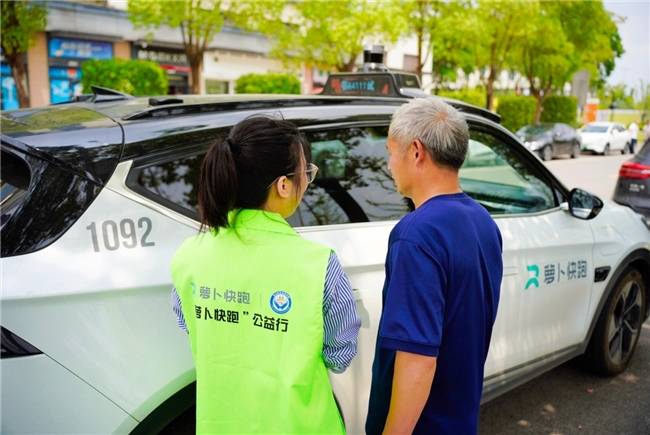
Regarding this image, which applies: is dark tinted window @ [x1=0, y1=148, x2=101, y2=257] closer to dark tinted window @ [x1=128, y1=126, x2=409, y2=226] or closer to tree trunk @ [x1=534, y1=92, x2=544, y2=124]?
dark tinted window @ [x1=128, y1=126, x2=409, y2=226]

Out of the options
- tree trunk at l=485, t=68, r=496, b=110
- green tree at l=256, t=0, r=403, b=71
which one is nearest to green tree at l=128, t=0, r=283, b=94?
green tree at l=256, t=0, r=403, b=71

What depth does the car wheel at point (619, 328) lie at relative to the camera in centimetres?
363

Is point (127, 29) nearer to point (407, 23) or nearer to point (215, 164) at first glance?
point (407, 23)

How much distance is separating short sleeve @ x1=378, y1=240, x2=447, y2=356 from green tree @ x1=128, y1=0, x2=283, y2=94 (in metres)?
17.2

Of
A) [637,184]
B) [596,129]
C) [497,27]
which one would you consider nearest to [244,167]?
[637,184]

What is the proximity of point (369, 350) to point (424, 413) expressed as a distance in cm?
56

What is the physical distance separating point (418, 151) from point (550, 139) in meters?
22.1

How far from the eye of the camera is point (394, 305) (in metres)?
1.54

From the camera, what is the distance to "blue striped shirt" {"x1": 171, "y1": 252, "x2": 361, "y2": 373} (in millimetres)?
1439

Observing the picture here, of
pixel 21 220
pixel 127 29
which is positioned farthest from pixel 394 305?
pixel 127 29

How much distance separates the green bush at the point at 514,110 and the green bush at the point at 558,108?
4720 millimetres

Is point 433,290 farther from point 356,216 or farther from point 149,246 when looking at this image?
point 356,216

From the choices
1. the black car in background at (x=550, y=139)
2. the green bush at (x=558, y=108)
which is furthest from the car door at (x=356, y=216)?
the green bush at (x=558, y=108)

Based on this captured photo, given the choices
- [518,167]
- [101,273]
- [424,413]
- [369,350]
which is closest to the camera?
[424,413]
